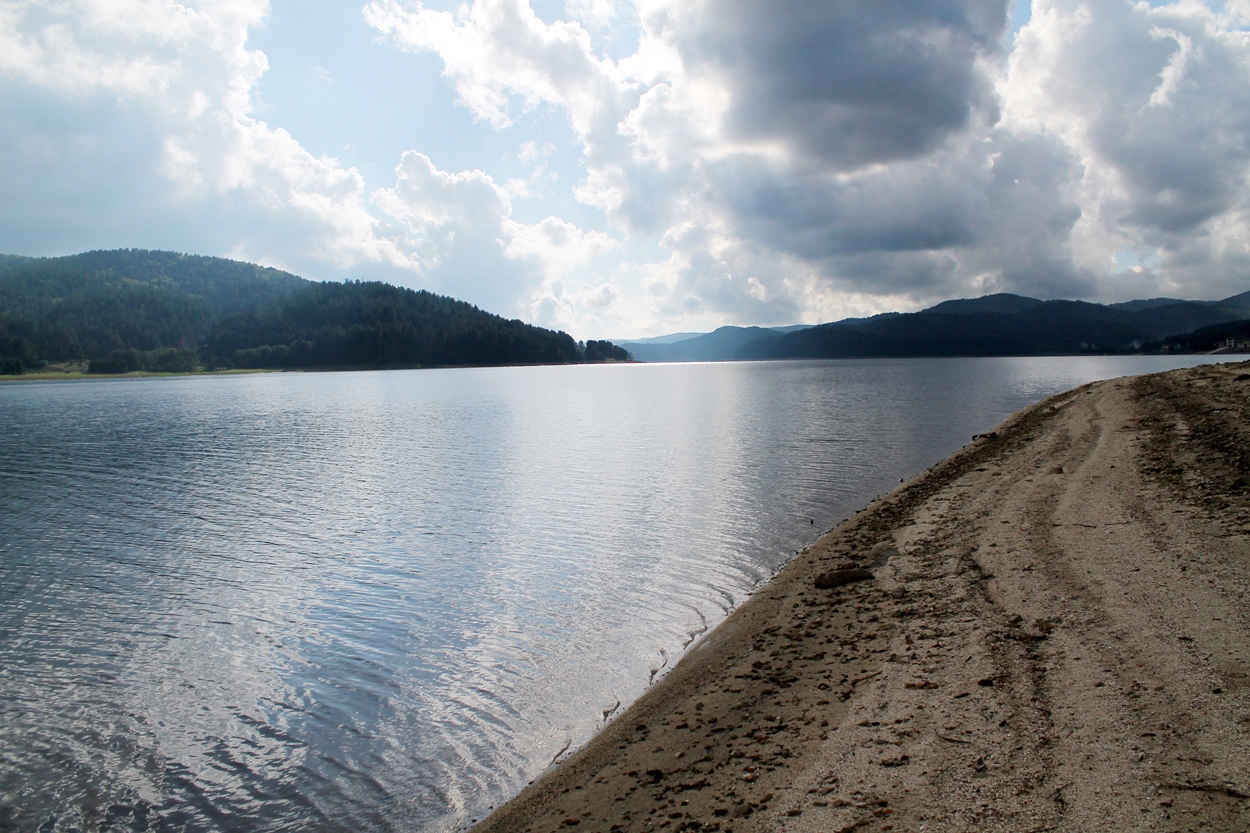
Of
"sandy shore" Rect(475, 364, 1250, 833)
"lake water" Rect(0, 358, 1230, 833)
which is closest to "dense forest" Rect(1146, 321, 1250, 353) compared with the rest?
"lake water" Rect(0, 358, 1230, 833)

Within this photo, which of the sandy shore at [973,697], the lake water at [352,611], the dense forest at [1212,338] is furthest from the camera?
the dense forest at [1212,338]

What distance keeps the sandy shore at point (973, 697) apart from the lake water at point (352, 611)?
1.42 meters

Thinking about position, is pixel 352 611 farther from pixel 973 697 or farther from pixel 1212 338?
pixel 1212 338

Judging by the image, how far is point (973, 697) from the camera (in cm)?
569

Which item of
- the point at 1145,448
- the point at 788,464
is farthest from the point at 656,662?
the point at 788,464

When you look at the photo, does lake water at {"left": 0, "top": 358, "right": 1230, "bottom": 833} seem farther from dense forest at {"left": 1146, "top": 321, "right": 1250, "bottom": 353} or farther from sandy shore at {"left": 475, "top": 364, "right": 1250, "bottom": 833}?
dense forest at {"left": 1146, "top": 321, "right": 1250, "bottom": 353}

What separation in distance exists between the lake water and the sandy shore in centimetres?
142

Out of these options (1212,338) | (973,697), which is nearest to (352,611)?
(973,697)

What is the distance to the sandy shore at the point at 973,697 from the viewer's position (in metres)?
4.30

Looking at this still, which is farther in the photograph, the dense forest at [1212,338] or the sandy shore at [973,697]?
the dense forest at [1212,338]

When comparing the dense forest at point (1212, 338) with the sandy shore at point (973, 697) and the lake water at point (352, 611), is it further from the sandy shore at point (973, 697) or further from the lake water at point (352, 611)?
the sandy shore at point (973, 697)

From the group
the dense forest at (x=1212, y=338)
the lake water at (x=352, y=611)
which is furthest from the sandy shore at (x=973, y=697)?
the dense forest at (x=1212, y=338)

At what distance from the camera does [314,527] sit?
1722 cm

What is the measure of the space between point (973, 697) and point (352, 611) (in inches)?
381
